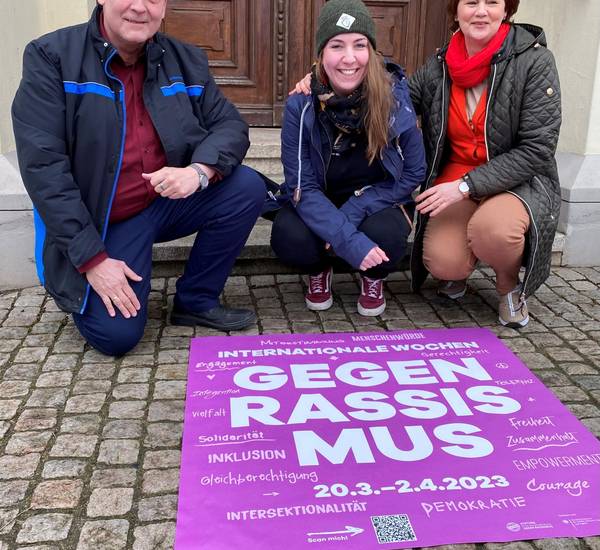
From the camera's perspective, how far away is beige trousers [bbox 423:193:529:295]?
304 cm

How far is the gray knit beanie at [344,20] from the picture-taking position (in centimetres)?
287

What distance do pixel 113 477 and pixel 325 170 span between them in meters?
1.68

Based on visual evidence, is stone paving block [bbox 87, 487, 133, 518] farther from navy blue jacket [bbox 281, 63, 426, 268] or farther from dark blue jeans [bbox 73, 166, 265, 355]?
navy blue jacket [bbox 281, 63, 426, 268]

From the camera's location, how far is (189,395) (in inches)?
102

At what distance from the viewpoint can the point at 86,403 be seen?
2.55 meters

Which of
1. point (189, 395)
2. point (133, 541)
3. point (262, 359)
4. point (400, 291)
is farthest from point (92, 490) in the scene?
point (400, 291)

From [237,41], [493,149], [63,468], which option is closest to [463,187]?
[493,149]

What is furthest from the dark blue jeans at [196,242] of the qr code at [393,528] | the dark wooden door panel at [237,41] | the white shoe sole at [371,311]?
the dark wooden door panel at [237,41]

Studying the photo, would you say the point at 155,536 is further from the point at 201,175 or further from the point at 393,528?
the point at 201,175

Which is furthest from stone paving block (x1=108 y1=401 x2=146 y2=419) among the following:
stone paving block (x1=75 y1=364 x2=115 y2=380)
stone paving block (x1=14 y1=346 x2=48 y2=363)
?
stone paving block (x1=14 y1=346 x2=48 y2=363)

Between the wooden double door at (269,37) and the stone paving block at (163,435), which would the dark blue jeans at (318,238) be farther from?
the wooden double door at (269,37)

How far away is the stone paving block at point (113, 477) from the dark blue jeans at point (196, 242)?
77cm

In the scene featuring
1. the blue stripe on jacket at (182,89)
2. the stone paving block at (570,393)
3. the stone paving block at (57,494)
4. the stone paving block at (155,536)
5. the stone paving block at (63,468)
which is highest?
the blue stripe on jacket at (182,89)

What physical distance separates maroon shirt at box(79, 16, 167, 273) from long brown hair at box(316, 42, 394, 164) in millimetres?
758
